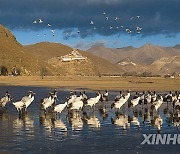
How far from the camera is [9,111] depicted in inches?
1110

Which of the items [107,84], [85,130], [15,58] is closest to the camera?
[85,130]

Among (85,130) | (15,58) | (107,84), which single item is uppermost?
(15,58)

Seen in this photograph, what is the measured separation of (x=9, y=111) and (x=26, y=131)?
9057mm

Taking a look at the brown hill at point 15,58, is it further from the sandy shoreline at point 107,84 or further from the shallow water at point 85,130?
the shallow water at point 85,130

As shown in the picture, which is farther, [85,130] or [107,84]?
[107,84]

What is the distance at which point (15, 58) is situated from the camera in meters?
167

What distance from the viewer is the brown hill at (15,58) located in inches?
6191

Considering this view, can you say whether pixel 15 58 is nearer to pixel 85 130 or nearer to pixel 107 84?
pixel 107 84

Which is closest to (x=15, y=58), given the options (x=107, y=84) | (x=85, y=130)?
(x=107, y=84)

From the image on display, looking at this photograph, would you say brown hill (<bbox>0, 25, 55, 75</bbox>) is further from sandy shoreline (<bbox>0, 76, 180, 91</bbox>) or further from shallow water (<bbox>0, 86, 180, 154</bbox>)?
shallow water (<bbox>0, 86, 180, 154</bbox>)

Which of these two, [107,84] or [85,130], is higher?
[107,84]

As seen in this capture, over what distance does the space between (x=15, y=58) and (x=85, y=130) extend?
150 meters

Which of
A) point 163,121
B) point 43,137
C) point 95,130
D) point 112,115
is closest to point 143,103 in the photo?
point 112,115

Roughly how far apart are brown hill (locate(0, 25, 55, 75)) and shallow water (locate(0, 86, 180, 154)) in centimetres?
12596
